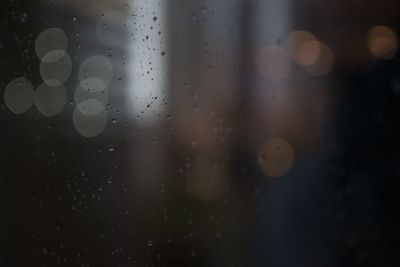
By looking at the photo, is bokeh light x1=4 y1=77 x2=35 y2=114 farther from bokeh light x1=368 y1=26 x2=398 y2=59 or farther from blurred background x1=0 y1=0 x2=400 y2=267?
bokeh light x1=368 y1=26 x2=398 y2=59

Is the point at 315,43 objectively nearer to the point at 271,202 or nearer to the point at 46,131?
the point at 271,202

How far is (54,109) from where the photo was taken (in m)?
0.60

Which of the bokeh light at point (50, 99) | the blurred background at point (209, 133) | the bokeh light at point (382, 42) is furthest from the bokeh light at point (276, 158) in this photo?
the bokeh light at point (50, 99)

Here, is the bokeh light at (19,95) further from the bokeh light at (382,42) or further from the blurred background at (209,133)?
the bokeh light at (382,42)

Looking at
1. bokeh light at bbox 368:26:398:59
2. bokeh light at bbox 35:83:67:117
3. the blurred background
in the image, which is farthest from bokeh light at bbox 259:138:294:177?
bokeh light at bbox 35:83:67:117

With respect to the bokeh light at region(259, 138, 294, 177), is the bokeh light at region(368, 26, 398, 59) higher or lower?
higher

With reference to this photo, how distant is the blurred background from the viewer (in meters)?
0.41

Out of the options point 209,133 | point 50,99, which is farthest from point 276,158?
point 50,99

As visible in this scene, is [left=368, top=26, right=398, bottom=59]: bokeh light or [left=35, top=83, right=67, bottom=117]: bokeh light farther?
[left=35, top=83, right=67, bottom=117]: bokeh light

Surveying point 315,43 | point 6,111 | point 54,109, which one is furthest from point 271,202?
point 6,111

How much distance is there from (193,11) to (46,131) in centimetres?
26

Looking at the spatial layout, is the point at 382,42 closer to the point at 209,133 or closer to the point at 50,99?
the point at 209,133

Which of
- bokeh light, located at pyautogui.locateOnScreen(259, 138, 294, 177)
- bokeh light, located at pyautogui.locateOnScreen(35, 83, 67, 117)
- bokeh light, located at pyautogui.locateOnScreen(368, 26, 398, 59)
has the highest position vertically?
bokeh light, located at pyautogui.locateOnScreen(368, 26, 398, 59)

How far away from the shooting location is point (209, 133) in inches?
19.4
